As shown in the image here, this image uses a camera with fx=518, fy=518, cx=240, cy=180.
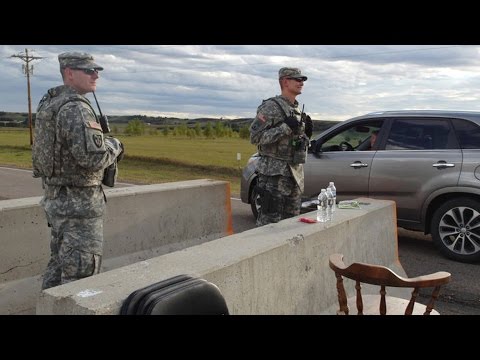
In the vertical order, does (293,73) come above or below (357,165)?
above

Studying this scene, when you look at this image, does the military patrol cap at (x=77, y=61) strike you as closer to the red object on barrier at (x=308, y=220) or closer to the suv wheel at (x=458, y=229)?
the red object on barrier at (x=308, y=220)

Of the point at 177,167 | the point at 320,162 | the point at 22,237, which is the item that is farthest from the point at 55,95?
the point at 177,167

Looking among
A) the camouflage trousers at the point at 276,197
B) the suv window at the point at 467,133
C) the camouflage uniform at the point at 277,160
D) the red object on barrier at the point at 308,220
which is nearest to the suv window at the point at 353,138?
the suv window at the point at 467,133

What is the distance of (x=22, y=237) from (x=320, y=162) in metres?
4.10

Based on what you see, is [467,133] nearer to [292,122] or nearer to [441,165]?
[441,165]

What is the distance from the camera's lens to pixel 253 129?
17.9 feet

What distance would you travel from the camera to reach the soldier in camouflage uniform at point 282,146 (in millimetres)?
5352

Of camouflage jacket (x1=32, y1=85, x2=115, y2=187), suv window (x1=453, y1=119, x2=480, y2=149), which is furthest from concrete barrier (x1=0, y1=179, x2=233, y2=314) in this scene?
suv window (x1=453, y1=119, x2=480, y2=149)

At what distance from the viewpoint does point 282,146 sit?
5496mm

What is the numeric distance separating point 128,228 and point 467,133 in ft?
13.7

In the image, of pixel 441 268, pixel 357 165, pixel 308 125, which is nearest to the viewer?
pixel 308 125

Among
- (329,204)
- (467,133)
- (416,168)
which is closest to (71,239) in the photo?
(329,204)

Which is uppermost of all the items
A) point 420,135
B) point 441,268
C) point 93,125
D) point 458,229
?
point 93,125
